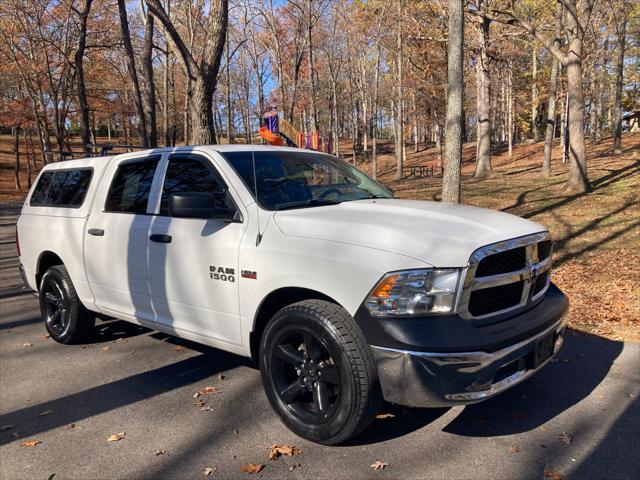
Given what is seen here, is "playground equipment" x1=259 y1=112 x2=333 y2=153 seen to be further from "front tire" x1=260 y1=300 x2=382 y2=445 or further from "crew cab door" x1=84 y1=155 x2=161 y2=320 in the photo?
"front tire" x1=260 y1=300 x2=382 y2=445

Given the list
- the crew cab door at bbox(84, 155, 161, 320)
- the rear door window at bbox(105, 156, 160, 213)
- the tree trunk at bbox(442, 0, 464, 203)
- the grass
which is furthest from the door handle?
the tree trunk at bbox(442, 0, 464, 203)

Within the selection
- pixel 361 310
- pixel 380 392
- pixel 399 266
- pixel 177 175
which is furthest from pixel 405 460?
pixel 177 175

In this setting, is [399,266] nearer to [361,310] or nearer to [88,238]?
[361,310]

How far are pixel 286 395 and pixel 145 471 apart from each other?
3.06 feet

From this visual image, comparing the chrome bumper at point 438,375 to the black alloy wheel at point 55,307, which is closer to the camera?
the chrome bumper at point 438,375

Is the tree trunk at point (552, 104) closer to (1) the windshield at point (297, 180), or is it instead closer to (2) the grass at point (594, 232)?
(2) the grass at point (594, 232)

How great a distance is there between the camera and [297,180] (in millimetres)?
3871

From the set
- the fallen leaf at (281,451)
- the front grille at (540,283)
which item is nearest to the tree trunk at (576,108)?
the front grille at (540,283)

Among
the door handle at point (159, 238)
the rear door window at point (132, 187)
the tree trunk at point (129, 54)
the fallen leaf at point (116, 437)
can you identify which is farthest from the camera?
the tree trunk at point (129, 54)

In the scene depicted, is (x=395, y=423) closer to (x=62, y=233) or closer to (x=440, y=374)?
(x=440, y=374)

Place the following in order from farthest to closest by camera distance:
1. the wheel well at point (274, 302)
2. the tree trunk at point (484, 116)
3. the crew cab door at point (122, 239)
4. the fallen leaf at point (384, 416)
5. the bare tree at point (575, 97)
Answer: the tree trunk at point (484, 116) < the bare tree at point (575, 97) < the crew cab door at point (122, 239) < the fallen leaf at point (384, 416) < the wheel well at point (274, 302)

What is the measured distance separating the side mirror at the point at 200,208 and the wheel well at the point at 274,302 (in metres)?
0.64

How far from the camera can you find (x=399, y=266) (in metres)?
2.68

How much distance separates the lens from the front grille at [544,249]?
3.30 meters
